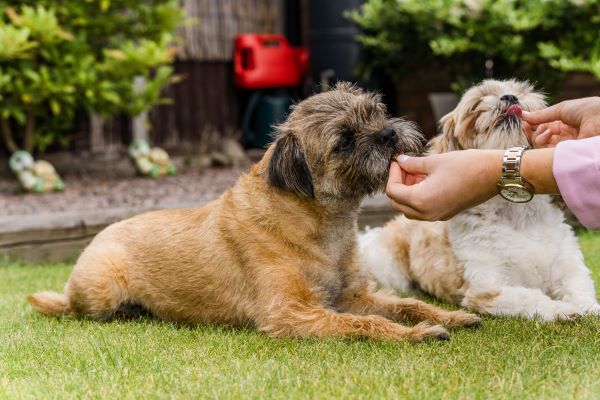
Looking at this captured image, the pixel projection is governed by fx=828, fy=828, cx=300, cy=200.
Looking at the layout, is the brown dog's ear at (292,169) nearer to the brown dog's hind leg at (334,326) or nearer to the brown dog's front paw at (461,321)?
the brown dog's hind leg at (334,326)

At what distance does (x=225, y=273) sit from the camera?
4016 mm

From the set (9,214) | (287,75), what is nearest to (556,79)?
(287,75)

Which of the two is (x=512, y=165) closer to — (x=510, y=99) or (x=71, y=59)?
(x=510, y=99)

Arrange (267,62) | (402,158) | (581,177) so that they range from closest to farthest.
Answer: (581,177)
(402,158)
(267,62)

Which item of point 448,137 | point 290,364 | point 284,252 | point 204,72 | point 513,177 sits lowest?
point 290,364

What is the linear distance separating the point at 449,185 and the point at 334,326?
0.84 metres

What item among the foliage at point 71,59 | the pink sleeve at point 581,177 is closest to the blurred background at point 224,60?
the foliage at point 71,59

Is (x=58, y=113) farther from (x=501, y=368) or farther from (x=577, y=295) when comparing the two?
(x=501, y=368)

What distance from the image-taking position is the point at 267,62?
400 inches

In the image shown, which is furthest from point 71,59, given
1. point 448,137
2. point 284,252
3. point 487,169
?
point 487,169

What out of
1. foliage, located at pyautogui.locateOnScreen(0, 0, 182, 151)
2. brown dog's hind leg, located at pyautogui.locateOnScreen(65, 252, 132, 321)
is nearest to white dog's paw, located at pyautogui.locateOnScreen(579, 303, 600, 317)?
brown dog's hind leg, located at pyautogui.locateOnScreen(65, 252, 132, 321)

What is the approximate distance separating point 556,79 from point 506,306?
5069 mm

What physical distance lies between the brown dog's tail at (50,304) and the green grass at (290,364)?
0.34 meters

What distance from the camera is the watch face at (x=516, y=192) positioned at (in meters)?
3.11
